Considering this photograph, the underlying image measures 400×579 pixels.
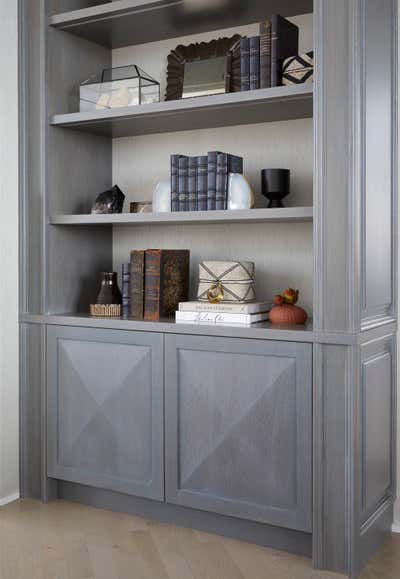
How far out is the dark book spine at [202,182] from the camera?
8.87ft

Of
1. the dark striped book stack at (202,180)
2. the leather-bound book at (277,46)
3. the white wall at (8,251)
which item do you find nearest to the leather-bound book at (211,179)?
the dark striped book stack at (202,180)

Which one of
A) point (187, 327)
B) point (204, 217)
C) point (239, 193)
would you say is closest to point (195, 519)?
point (187, 327)

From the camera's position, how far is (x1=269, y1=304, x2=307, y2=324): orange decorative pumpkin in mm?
2596

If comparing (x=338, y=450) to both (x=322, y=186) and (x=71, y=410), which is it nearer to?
(x=322, y=186)

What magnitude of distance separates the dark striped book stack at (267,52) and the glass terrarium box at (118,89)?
1.41 ft

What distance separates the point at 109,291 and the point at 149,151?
0.69 metres

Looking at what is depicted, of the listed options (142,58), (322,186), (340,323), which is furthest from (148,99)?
(340,323)

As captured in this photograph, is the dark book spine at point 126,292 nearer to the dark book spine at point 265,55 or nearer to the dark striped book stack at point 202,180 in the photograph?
the dark striped book stack at point 202,180

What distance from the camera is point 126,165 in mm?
3287

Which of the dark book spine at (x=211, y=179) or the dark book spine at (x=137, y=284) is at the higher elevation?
the dark book spine at (x=211, y=179)

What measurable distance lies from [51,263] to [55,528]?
1073 millimetres

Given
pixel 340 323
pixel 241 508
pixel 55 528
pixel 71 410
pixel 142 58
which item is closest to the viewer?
pixel 340 323

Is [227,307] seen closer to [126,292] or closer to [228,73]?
[126,292]

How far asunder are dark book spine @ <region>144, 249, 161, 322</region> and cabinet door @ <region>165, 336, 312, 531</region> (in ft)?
0.71
